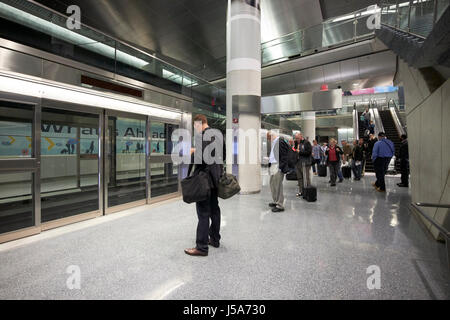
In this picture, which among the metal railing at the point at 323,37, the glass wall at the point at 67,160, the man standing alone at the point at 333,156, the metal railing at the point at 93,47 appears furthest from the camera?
the metal railing at the point at 323,37

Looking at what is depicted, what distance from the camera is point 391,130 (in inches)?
508

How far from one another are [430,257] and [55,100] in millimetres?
6086

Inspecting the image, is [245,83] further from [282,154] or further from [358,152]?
[358,152]

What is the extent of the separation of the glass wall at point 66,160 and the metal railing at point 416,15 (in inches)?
263

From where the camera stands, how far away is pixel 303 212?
4.65 m

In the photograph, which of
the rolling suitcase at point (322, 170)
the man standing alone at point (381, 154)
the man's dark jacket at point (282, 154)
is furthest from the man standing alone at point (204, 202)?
the rolling suitcase at point (322, 170)

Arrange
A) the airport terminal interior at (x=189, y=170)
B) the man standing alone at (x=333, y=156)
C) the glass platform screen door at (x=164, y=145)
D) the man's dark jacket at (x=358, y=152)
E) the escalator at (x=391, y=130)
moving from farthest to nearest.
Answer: the escalator at (x=391, y=130) < the man's dark jacket at (x=358, y=152) < the man standing alone at (x=333, y=156) < the glass platform screen door at (x=164, y=145) < the airport terminal interior at (x=189, y=170)

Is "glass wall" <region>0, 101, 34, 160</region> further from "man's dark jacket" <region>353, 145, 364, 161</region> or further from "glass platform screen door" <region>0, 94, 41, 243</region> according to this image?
"man's dark jacket" <region>353, 145, 364, 161</region>

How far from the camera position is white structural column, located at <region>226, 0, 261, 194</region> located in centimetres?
623

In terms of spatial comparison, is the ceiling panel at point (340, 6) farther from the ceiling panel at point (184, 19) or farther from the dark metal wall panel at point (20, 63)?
the dark metal wall panel at point (20, 63)

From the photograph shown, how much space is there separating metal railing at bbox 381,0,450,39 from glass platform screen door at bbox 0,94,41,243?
18.6 ft

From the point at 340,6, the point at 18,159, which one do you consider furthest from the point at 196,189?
the point at 340,6

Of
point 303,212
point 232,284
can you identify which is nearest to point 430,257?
point 303,212

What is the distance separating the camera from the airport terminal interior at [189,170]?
2215mm
